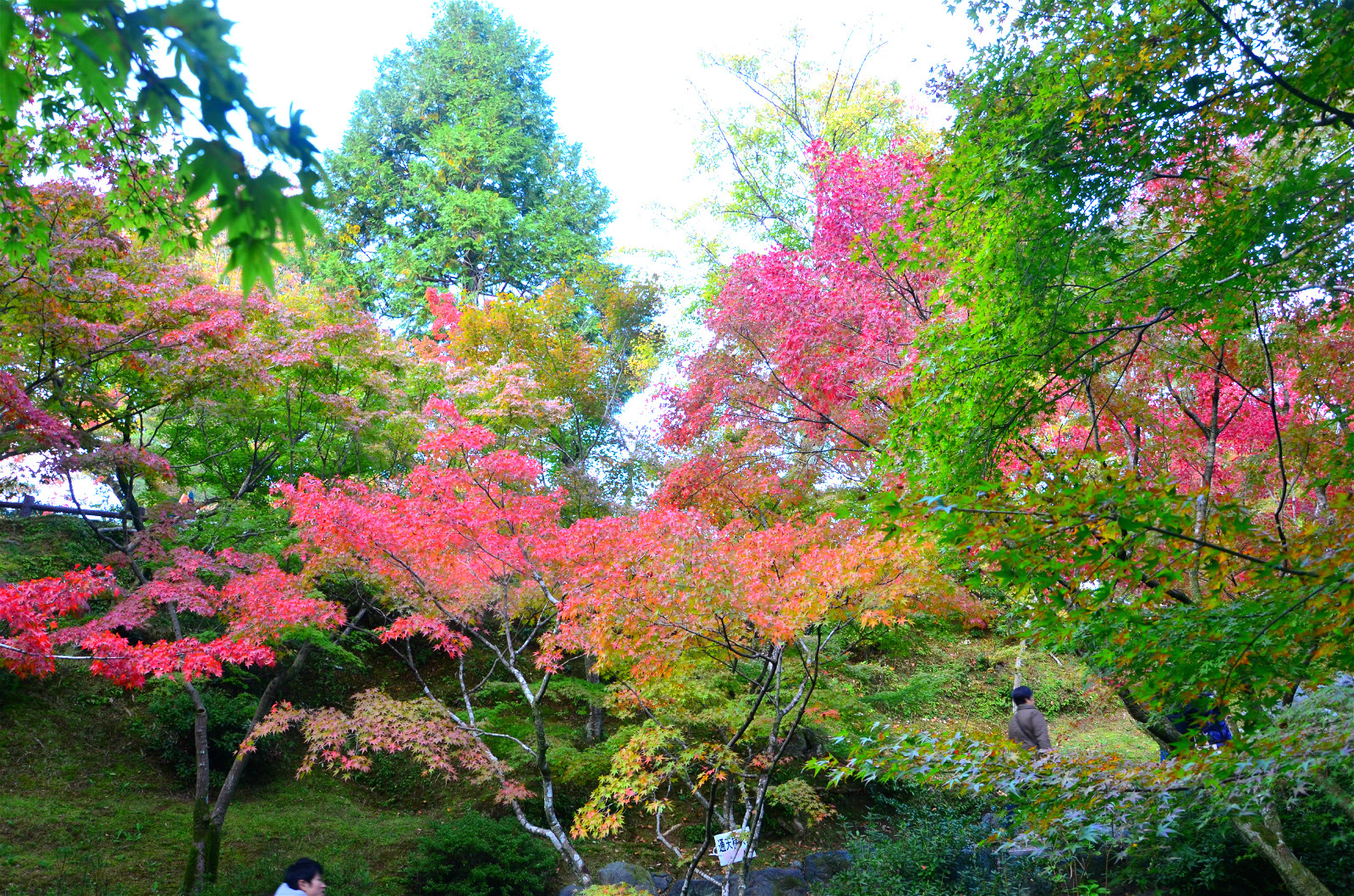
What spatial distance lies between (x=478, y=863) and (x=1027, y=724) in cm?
451

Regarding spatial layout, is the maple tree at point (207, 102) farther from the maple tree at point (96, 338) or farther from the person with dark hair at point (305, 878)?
the maple tree at point (96, 338)

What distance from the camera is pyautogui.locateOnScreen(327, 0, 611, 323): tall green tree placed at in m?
16.0

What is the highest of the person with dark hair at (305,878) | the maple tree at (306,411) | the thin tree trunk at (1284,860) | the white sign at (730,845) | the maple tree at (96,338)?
the maple tree at (306,411)

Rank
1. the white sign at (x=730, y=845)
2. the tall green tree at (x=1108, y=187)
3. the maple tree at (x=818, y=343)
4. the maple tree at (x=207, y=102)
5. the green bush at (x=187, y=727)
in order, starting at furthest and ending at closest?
1. the green bush at (x=187, y=727)
2. the maple tree at (x=818, y=343)
3. the white sign at (x=730, y=845)
4. the tall green tree at (x=1108, y=187)
5. the maple tree at (x=207, y=102)

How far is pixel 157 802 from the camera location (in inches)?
306

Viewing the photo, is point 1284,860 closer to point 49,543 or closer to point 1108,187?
point 1108,187

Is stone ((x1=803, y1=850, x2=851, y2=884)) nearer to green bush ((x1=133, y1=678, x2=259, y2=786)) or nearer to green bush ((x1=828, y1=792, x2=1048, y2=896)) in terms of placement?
green bush ((x1=828, y1=792, x2=1048, y2=896))

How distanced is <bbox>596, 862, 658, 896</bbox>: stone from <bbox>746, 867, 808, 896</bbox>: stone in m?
0.85

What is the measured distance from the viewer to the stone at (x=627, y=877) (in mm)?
6727

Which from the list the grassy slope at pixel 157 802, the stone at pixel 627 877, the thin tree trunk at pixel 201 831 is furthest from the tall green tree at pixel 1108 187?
the thin tree trunk at pixel 201 831

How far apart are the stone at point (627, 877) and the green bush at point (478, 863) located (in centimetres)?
47

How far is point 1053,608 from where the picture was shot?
10.5 ft

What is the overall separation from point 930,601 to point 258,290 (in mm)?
7594

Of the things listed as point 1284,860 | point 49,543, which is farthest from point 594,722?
point 1284,860
